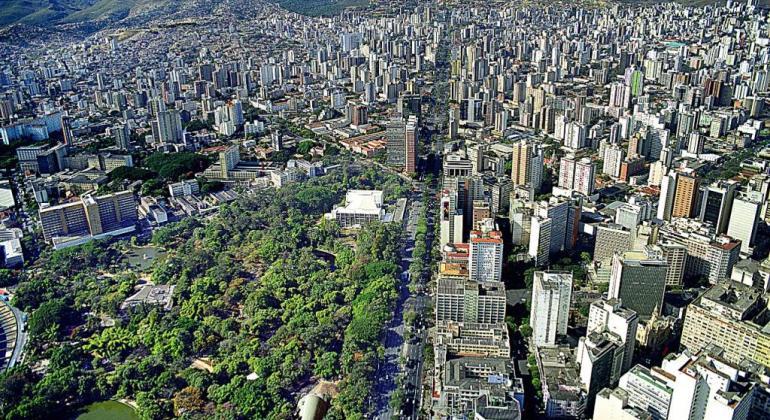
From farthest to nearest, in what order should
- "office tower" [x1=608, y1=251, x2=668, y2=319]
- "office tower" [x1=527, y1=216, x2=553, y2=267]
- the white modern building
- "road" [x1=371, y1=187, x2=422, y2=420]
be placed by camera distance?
the white modern building → "office tower" [x1=527, y1=216, x2=553, y2=267] → "office tower" [x1=608, y1=251, x2=668, y2=319] → "road" [x1=371, y1=187, x2=422, y2=420]

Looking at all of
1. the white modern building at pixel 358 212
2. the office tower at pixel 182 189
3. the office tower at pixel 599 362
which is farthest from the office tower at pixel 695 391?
the office tower at pixel 182 189

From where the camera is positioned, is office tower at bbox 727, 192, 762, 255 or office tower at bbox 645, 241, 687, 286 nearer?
office tower at bbox 645, 241, 687, 286

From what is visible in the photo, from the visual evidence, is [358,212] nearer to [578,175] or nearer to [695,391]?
[578,175]

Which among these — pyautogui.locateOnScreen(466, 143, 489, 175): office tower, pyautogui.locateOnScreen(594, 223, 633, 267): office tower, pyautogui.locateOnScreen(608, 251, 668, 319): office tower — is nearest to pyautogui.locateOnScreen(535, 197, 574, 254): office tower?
pyautogui.locateOnScreen(594, 223, 633, 267): office tower

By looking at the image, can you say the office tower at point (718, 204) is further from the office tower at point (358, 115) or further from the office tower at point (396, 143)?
the office tower at point (358, 115)

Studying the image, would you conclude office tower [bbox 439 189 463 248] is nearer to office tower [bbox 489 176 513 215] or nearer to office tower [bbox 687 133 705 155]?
office tower [bbox 489 176 513 215]

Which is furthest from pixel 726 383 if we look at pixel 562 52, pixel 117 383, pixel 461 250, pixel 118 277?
pixel 562 52

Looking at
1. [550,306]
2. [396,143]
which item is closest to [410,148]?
[396,143]
